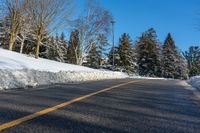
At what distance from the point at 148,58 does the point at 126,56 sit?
543cm

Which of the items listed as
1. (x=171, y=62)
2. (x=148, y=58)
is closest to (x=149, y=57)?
(x=148, y=58)

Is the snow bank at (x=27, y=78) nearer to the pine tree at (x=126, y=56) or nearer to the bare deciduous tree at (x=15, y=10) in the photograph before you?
the bare deciduous tree at (x=15, y=10)

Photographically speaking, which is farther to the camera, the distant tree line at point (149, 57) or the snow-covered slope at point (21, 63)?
the distant tree line at point (149, 57)

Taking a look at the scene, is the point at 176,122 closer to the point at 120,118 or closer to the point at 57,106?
the point at 120,118

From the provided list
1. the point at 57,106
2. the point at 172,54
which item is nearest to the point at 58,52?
the point at 172,54

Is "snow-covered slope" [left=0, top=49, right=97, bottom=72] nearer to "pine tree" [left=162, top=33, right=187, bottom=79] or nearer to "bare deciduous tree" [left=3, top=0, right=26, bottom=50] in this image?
"bare deciduous tree" [left=3, top=0, right=26, bottom=50]

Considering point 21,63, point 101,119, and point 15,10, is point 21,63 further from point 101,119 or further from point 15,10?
point 101,119

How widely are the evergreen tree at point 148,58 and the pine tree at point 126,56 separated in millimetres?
2485

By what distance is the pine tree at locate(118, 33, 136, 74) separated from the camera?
71.3 meters

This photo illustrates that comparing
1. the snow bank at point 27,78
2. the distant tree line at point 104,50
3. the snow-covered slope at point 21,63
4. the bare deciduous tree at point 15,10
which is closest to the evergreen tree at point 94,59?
the distant tree line at point 104,50

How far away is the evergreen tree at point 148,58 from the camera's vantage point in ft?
242

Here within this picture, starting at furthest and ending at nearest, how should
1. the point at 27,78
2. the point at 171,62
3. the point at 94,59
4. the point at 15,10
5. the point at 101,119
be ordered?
the point at 94,59, the point at 171,62, the point at 15,10, the point at 27,78, the point at 101,119

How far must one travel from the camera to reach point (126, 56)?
71250 mm

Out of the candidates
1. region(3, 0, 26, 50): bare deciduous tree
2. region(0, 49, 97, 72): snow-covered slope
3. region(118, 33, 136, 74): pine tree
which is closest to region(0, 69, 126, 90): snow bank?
region(0, 49, 97, 72): snow-covered slope
